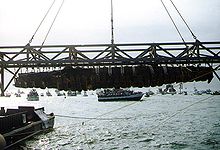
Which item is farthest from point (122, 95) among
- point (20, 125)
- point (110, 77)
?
point (110, 77)

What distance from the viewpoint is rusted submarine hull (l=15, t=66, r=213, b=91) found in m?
11.0

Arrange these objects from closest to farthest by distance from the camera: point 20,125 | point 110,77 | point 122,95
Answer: point 110,77
point 20,125
point 122,95

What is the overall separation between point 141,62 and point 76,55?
2.80 meters

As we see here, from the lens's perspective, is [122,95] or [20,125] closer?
[20,125]

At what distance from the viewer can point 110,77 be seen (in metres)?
11.0

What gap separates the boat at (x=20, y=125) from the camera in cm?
2226

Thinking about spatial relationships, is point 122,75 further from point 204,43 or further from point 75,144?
point 75,144

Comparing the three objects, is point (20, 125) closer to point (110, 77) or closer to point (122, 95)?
point (110, 77)

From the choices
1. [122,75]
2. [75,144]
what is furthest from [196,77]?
[75,144]

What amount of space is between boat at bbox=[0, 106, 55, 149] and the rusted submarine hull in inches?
196

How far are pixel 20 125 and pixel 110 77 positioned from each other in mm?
18304

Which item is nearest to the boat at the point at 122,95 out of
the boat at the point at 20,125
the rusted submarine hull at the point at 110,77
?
the boat at the point at 20,125

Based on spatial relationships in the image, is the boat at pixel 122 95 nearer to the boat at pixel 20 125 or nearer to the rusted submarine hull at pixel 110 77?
the boat at pixel 20 125

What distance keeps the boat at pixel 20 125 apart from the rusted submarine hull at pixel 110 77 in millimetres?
4975
